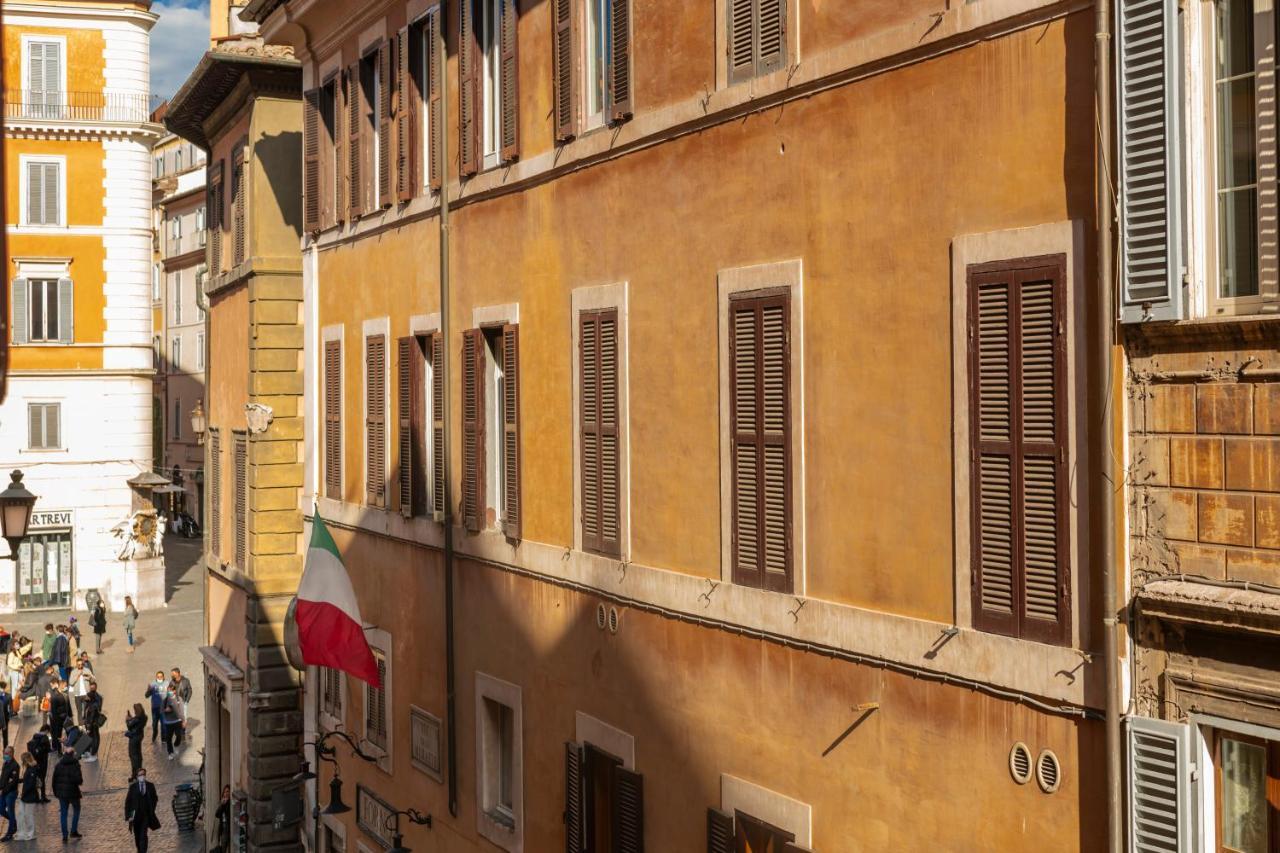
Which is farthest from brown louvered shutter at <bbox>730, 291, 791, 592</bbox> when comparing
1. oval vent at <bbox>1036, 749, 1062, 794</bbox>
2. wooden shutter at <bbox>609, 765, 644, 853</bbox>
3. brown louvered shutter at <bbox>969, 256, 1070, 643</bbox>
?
oval vent at <bbox>1036, 749, 1062, 794</bbox>

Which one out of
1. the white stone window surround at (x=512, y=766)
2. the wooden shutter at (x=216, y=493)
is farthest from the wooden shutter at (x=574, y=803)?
the wooden shutter at (x=216, y=493)

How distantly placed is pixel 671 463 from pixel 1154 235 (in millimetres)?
4878

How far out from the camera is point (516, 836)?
13719 millimetres

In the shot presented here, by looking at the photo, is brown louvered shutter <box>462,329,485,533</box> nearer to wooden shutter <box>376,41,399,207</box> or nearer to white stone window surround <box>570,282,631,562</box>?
white stone window surround <box>570,282,631,562</box>

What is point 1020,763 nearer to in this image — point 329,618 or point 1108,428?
point 1108,428

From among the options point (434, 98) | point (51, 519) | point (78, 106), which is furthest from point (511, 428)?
point (78, 106)

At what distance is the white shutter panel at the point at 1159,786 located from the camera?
6.81 metres

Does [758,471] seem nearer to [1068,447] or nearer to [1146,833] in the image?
[1068,447]

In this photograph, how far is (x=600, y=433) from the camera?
12.2 m

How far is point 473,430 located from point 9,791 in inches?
587

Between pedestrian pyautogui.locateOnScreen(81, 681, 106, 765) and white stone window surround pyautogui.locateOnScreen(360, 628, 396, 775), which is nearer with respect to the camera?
white stone window surround pyautogui.locateOnScreen(360, 628, 396, 775)

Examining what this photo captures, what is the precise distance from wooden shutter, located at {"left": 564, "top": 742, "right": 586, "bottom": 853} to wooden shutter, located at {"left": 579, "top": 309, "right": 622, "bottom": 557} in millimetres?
1682

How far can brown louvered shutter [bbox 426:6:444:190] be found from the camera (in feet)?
49.1

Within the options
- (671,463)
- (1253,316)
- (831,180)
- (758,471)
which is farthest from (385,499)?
(1253,316)
